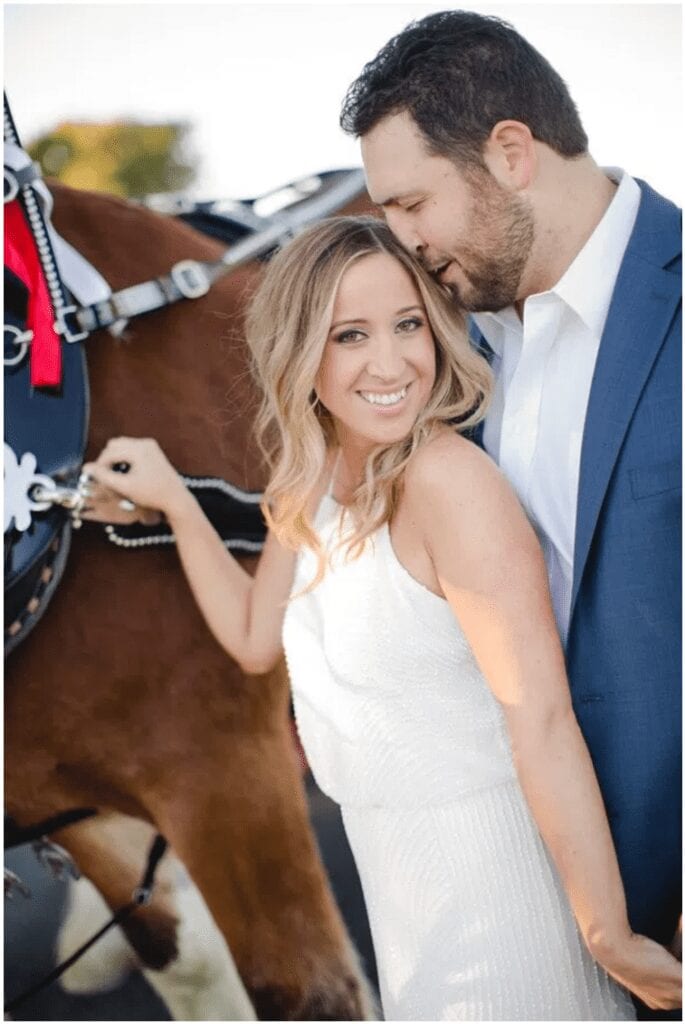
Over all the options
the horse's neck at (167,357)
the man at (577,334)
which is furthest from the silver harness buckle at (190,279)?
the man at (577,334)

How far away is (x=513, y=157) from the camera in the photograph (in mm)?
1674

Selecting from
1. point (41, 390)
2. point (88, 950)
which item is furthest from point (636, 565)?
point (88, 950)

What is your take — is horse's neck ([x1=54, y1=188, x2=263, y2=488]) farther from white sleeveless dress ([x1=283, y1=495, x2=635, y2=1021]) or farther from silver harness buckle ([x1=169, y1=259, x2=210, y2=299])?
white sleeveless dress ([x1=283, y1=495, x2=635, y2=1021])

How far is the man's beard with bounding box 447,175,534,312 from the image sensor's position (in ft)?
5.52

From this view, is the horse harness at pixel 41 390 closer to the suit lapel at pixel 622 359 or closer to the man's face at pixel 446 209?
the man's face at pixel 446 209

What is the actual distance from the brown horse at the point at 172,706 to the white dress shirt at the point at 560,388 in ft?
1.95

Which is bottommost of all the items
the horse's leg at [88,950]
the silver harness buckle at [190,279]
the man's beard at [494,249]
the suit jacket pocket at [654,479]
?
the horse's leg at [88,950]

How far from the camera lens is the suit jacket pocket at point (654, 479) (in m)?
1.54

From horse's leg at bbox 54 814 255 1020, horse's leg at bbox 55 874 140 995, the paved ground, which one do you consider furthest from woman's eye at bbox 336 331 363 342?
horse's leg at bbox 55 874 140 995

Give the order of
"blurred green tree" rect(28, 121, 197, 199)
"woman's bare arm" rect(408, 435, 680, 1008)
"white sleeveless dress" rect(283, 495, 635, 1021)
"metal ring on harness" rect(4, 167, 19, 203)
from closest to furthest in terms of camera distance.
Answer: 1. "woman's bare arm" rect(408, 435, 680, 1008)
2. "white sleeveless dress" rect(283, 495, 635, 1021)
3. "metal ring on harness" rect(4, 167, 19, 203)
4. "blurred green tree" rect(28, 121, 197, 199)

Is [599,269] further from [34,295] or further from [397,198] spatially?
[34,295]

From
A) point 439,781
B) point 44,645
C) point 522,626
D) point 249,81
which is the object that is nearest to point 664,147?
point 249,81

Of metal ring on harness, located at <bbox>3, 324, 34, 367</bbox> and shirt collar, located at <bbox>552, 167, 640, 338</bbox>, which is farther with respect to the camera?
metal ring on harness, located at <bbox>3, 324, 34, 367</bbox>

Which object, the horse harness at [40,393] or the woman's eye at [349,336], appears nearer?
the woman's eye at [349,336]
